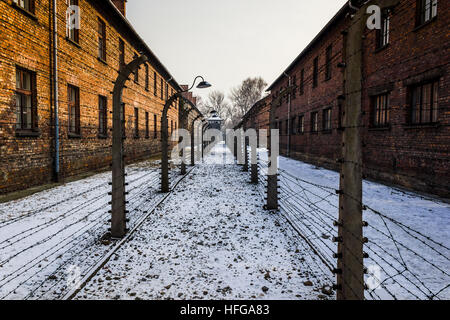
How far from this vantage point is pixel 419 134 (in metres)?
7.37

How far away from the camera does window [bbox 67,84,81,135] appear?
949cm

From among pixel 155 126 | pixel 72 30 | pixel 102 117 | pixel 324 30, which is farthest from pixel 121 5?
pixel 324 30

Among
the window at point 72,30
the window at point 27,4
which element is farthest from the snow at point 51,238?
the window at point 72,30

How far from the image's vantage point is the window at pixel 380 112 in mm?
8969

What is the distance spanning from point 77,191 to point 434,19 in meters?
10.7

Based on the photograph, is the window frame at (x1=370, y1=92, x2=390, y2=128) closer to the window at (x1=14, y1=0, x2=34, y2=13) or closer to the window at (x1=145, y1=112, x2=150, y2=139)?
the window at (x1=14, y1=0, x2=34, y2=13)

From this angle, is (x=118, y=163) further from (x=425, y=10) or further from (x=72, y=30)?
(x=425, y=10)

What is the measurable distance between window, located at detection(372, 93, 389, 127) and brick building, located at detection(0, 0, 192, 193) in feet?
26.4

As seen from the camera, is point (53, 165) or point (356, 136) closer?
point (356, 136)

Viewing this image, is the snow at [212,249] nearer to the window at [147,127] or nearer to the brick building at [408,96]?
the brick building at [408,96]

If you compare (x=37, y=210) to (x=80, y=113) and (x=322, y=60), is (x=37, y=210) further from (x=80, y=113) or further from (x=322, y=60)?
(x=322, y=60)

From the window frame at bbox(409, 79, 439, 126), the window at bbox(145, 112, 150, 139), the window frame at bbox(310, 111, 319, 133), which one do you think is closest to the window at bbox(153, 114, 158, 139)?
the window at bbox(145, 112, 150, 139)

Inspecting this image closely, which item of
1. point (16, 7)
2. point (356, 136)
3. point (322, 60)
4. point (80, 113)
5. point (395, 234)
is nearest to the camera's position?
point (356, 136)
